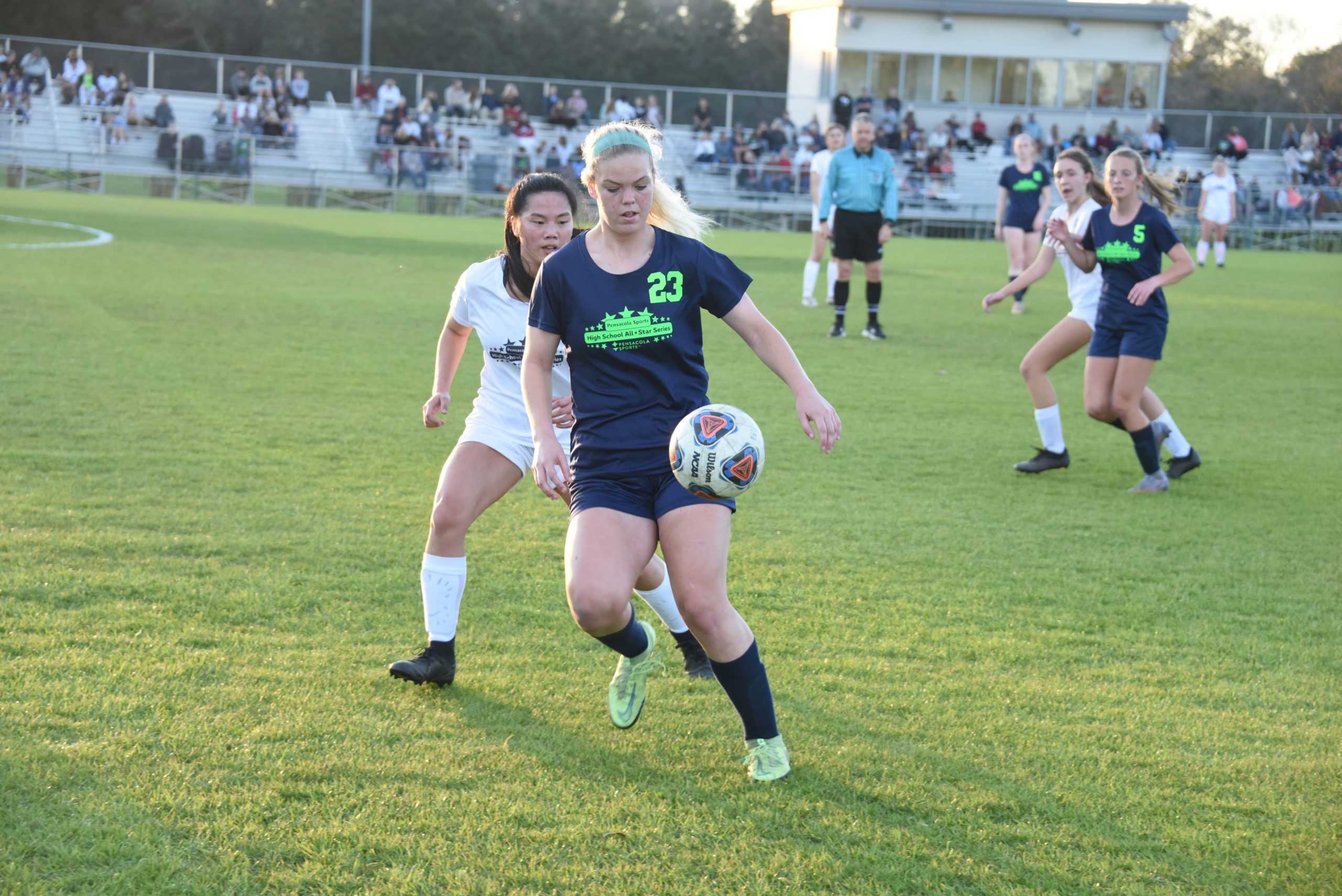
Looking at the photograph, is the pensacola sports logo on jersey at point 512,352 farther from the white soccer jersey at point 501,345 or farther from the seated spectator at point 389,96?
the seated spectator at point 389,96

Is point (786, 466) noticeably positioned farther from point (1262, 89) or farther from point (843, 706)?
point (1262, 89)

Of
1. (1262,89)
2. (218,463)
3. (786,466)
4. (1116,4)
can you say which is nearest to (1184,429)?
(786,466)

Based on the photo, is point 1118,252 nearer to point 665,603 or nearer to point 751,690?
point 665,603

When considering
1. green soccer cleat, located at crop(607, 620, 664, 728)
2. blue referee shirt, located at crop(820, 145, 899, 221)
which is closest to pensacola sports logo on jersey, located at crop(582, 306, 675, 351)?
green soccer cleat, located at crop(607, 620, 664, 728)

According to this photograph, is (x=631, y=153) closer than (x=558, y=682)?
Yes

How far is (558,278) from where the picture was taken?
A: 3.65 meters

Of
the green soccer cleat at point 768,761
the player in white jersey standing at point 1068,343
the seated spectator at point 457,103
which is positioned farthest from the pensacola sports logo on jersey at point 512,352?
the seated spectator at point 457,103

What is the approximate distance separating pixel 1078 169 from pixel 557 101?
97.7ft

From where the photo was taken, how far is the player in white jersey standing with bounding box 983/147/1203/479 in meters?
7.91

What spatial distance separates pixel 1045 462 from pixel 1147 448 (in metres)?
0.70

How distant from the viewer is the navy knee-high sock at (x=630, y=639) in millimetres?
3746

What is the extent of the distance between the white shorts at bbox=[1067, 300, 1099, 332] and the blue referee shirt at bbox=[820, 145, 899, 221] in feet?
18.7

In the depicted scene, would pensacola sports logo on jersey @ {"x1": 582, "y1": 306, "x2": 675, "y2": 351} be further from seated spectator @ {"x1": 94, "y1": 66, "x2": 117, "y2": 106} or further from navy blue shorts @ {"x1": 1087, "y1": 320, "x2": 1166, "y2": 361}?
seated spectator @ {"x1": 94, "y1": 66, "x2": 117, "y2": 106}

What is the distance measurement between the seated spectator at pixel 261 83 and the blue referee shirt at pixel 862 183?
24.0 metres
